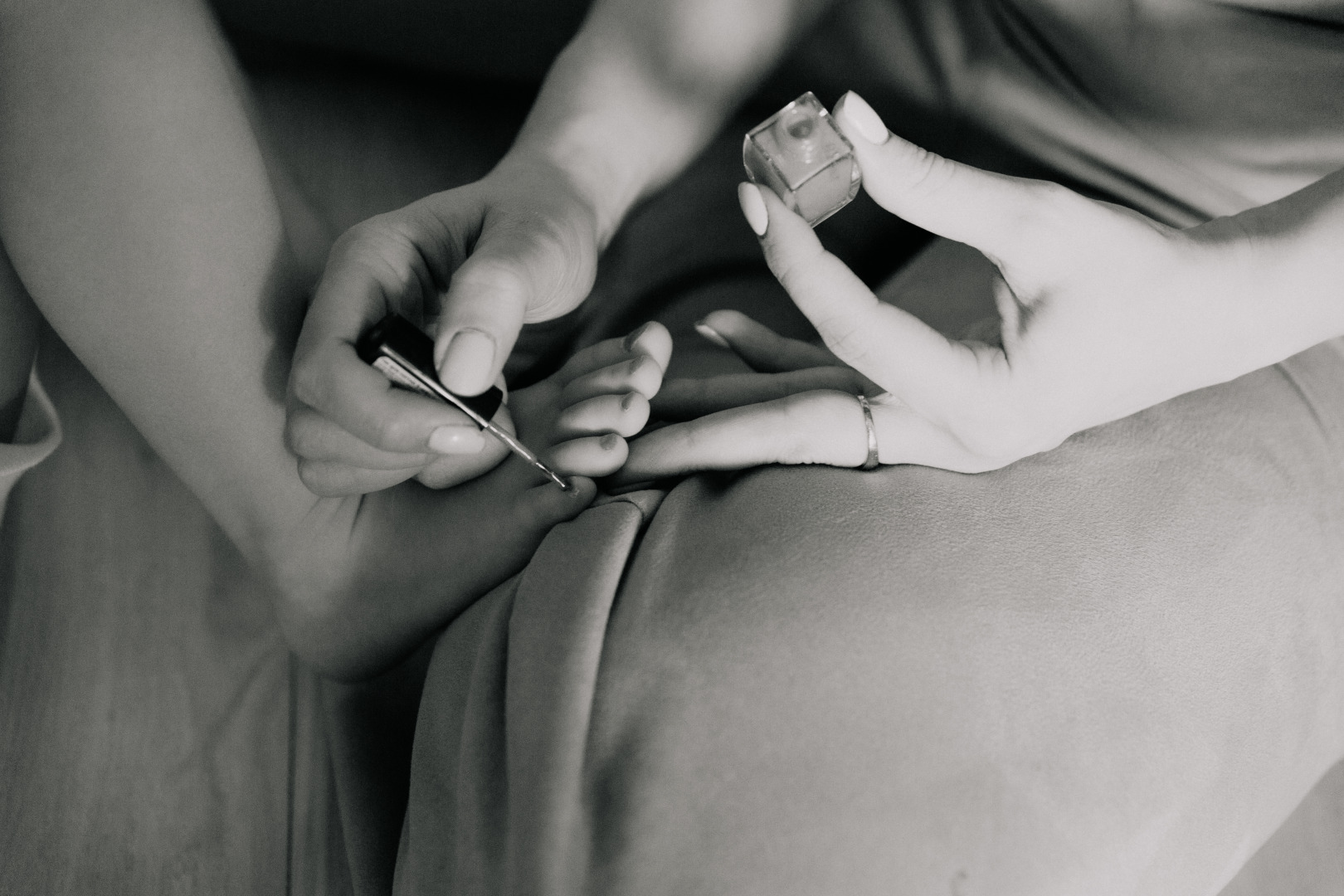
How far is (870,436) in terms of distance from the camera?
0.55 meters

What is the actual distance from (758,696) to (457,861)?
0.18 meters

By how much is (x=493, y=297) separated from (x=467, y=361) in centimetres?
4

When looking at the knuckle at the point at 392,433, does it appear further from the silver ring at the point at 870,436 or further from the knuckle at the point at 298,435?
the silver ring at the point at 870,436

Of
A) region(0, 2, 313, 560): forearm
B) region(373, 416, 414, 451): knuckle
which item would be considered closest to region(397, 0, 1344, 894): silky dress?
region(373, 416, 414, 451): knuckle

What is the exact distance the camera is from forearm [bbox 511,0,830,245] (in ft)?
2.31

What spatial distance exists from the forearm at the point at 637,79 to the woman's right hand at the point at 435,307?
0.14 feet

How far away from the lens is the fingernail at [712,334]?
678 millimetres

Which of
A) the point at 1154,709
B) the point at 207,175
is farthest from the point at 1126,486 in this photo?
the point at 207,175

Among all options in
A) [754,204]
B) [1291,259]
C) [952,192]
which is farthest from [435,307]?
[1291,259]

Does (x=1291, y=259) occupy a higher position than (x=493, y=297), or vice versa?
(x=493, y=297)

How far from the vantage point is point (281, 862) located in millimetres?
684

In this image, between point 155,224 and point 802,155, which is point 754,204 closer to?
point 802,155

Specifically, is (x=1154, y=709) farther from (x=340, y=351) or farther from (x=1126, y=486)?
(x=340, y=351)

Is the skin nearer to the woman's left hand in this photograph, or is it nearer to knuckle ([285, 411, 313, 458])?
knuckle ([285, 411, 313, 458])
